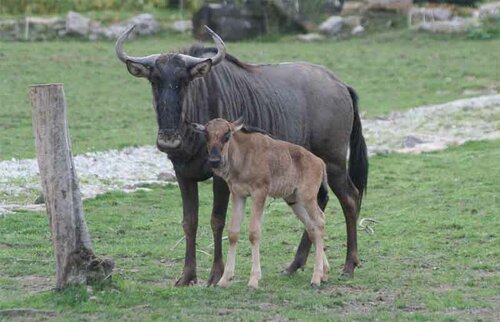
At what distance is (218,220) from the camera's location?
10352mm

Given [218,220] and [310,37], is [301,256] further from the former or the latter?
[310,37]

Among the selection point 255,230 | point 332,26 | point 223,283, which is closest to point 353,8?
point 332,26

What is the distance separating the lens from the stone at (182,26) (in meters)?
36.9

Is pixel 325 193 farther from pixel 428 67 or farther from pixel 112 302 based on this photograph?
pixel 428 67

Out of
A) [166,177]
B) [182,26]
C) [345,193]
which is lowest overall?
[182,26]

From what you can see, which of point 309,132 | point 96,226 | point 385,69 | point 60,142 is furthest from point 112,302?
point 385,69

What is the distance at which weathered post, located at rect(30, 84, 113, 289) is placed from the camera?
29.3 ft

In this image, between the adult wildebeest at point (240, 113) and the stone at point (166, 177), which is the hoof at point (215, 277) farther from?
the stone at point (166, 177)

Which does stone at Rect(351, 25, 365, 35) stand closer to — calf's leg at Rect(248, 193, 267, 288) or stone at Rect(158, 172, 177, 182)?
stone at Rect(158, 172, 177, 182)

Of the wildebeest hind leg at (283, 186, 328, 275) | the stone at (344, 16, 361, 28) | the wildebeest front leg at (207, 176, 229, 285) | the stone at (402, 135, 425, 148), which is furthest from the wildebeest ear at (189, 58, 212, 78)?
the stone at (344, 16, 361, 28)

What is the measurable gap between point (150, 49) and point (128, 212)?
18042 mm

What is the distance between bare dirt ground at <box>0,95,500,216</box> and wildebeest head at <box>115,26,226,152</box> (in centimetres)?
484

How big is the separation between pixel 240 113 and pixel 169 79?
1030 millimetres

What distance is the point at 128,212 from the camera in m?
14.8
